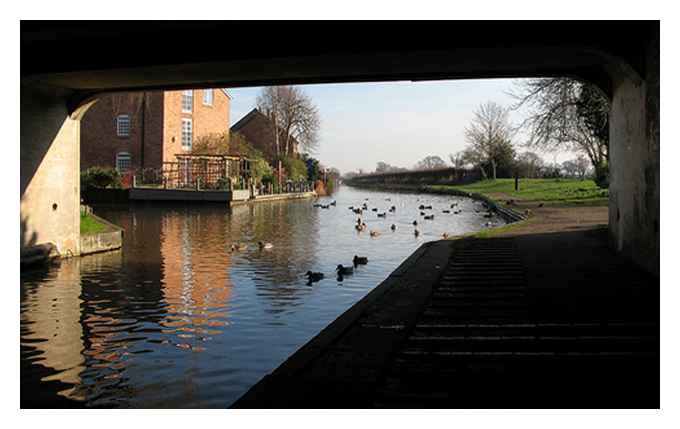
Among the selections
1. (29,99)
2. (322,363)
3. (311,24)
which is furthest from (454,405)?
(29,99)

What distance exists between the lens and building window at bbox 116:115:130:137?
4575cm

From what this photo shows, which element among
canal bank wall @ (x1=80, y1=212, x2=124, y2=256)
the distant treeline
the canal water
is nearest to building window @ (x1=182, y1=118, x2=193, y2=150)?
the canal water

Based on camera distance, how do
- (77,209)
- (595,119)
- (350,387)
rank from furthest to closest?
(595,119)
(77,209)
(350,387)

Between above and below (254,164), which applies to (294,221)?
below

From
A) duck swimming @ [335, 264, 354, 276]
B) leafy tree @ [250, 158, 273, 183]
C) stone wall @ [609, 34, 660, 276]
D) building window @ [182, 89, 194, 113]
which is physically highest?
building window @ [182, 89, 194, 113]

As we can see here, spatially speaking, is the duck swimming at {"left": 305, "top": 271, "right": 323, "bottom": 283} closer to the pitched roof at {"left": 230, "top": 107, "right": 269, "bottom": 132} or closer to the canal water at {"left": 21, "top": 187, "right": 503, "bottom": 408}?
the canal water at {"left": 21, "top": 187, "right": 503, "bottom": 408}

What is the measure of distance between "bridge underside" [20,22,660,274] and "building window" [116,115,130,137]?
32.4 metres

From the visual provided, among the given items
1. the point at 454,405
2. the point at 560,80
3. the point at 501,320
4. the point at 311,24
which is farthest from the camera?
the point at 560,80

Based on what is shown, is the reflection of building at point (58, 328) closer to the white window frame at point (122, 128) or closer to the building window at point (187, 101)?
the white window frame at point (122, 128)

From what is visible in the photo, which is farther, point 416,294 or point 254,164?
point 254,164

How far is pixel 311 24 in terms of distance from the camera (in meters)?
8.11

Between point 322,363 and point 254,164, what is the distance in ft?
141

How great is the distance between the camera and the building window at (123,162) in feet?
150

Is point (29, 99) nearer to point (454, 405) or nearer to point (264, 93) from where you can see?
point (454, 405)
